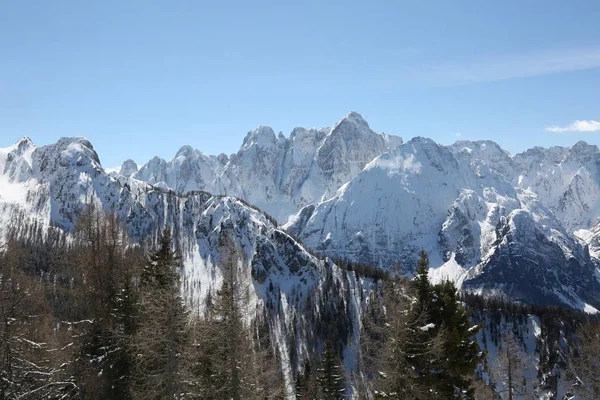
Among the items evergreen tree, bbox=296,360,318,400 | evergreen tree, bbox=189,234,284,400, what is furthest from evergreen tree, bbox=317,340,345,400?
evergreen tree, bbox=189,234,284,400

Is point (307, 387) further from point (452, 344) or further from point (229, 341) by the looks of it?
point (452, 344)

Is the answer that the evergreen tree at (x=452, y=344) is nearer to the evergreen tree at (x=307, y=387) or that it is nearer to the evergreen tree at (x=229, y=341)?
the evergreen tree at (x=229, y=341)

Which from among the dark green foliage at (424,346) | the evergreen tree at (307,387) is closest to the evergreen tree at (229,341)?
the dark green foliage at (424,346)

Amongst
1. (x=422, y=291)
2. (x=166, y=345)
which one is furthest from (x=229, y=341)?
(x=422, y=291)

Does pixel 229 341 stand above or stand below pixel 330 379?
above

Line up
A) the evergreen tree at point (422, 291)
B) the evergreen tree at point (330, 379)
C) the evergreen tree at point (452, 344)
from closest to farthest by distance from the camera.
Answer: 1. the evergreen tree at point (452, 344)
2. the evergreen tree at point (422, 291)
3. the evergreen tree at point (330, 379)

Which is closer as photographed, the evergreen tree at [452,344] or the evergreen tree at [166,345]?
the evergreen tree at [452,344]

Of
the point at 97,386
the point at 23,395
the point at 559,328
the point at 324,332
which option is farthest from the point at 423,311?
the point at 559,328

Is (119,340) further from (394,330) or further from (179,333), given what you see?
(394,330)

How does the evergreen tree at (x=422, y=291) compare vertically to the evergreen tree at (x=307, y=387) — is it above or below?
above

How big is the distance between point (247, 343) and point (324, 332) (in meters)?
173

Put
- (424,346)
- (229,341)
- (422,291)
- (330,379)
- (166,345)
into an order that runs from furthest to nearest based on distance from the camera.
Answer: (330,379), (229,341), (422,291), (166,345), (424,346)

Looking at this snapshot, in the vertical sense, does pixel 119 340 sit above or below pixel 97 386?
above

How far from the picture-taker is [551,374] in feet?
448
